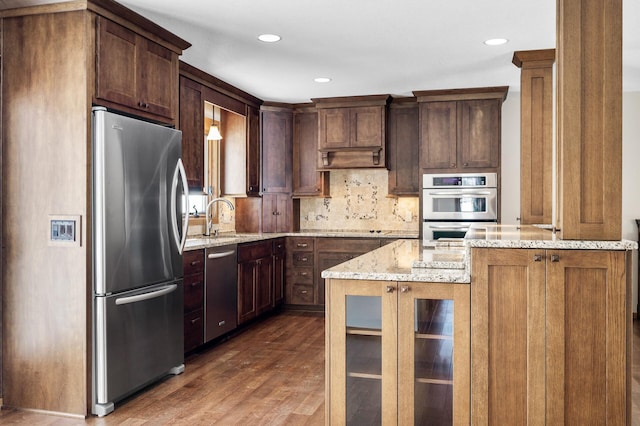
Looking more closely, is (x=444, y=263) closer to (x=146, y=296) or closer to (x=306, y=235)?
(x=146, y=296)

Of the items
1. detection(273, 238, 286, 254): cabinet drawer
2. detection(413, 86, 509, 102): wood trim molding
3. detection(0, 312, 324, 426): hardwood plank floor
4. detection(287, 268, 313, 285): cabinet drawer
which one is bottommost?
detection(0, 312, 324, 426): hardwood plank floor

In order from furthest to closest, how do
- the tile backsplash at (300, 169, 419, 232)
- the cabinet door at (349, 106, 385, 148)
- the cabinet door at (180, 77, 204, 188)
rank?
the tile backsplash at (300, 169, 419, 232) → the cabinet door at (349, 106, 385, 148) → the cabinet door at (180, 77, 204, 188)

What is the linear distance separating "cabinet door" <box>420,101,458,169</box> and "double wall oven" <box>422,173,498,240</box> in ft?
0.50

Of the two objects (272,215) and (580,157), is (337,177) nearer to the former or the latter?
(272,215)

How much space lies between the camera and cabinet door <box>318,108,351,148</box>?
20.5 ft

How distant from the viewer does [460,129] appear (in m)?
5.84

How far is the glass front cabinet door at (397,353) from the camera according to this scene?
8.41 ft

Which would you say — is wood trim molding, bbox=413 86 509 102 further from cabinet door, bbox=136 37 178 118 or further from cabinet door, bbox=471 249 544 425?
cabinet door, bbox=471 249 544 425

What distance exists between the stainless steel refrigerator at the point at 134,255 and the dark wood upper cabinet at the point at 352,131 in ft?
8.74

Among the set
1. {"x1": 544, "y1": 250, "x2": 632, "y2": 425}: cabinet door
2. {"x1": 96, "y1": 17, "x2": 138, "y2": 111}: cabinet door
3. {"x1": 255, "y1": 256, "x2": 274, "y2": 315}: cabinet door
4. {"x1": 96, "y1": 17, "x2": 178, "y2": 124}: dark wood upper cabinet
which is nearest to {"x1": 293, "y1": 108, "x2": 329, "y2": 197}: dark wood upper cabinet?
{"x1": 255, "y1": 256, "x2": 274, "y2": 315}: cabinet door

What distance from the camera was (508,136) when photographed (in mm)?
6109

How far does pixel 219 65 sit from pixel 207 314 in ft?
6.95

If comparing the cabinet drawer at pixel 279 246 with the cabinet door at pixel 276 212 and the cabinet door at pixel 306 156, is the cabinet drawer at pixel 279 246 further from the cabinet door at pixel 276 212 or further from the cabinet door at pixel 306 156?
the cabinet door at pixel 306 156

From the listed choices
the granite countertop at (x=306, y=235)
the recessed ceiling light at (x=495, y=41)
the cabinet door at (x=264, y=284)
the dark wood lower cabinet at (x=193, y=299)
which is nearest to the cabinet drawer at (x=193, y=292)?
the dark wood lower cabinet at (x=193, y=299)
